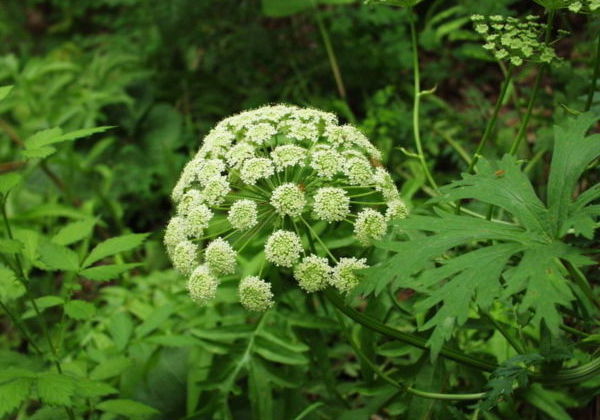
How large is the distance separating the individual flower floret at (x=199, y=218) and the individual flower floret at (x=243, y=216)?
103 mm

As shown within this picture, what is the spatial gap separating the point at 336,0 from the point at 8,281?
3323 millimetres

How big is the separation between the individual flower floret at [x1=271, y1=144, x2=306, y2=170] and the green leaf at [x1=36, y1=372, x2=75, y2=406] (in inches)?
42.1

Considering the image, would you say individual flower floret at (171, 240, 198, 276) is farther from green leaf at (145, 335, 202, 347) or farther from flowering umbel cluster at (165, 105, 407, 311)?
green leaf at (145, 335, 202, 347)

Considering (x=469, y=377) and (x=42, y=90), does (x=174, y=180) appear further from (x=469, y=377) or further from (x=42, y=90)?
(x=469, y=377)

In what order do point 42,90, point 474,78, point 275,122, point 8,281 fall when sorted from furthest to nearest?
1. point 42,90
2. point 474,78
3. point 8,281
4. point 275,122

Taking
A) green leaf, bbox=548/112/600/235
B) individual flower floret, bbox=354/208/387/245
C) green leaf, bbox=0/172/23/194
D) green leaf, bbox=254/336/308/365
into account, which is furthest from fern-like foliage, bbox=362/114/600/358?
green leaf, bbox=0/172/23/194

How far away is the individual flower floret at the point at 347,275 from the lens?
2.04 metres

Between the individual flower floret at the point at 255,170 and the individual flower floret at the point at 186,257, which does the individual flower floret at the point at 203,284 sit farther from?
the individual flower floret at the point at 255,170

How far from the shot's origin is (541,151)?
11.3 ft

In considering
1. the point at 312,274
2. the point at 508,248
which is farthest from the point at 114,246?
the point at 508,248

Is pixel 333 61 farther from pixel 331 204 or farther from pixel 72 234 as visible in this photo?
pixel 331 204

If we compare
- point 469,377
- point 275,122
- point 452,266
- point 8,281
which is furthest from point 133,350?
point 452,266

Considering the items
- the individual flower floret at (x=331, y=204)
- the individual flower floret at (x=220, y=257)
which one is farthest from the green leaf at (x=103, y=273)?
the individual flower floret at (x=331, y=204)

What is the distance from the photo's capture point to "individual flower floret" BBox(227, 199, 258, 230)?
82.9 inches
